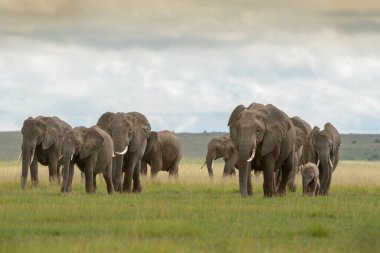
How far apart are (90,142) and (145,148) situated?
382cm

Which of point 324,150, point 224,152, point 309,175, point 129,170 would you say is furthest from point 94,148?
point 224,152

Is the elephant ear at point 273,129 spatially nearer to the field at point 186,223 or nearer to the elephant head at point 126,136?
the field at point 186,223

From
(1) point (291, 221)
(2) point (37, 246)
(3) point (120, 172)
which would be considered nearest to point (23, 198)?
(3) point (120, 172)

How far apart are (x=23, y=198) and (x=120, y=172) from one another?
4.45 meters

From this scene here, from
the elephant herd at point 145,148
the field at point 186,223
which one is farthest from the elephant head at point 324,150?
the field at point 186,223

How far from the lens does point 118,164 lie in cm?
2853

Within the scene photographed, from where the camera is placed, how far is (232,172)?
1785 inches

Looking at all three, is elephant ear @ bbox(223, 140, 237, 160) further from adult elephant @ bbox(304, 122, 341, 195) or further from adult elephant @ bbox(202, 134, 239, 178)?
adult elephant @ bbox(304, 122, 341, 195)

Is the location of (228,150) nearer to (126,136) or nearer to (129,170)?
(129,170)

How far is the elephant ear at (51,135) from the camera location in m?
32.3

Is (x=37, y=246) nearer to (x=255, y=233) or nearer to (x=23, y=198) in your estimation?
(x=255, y=233)

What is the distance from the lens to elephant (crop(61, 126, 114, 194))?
85.8 feet

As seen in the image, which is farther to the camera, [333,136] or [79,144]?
[333,136]

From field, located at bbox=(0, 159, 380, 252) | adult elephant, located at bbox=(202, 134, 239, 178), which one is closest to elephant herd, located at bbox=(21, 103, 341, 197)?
field, located at bbox=(0, 159, 380, 252)
